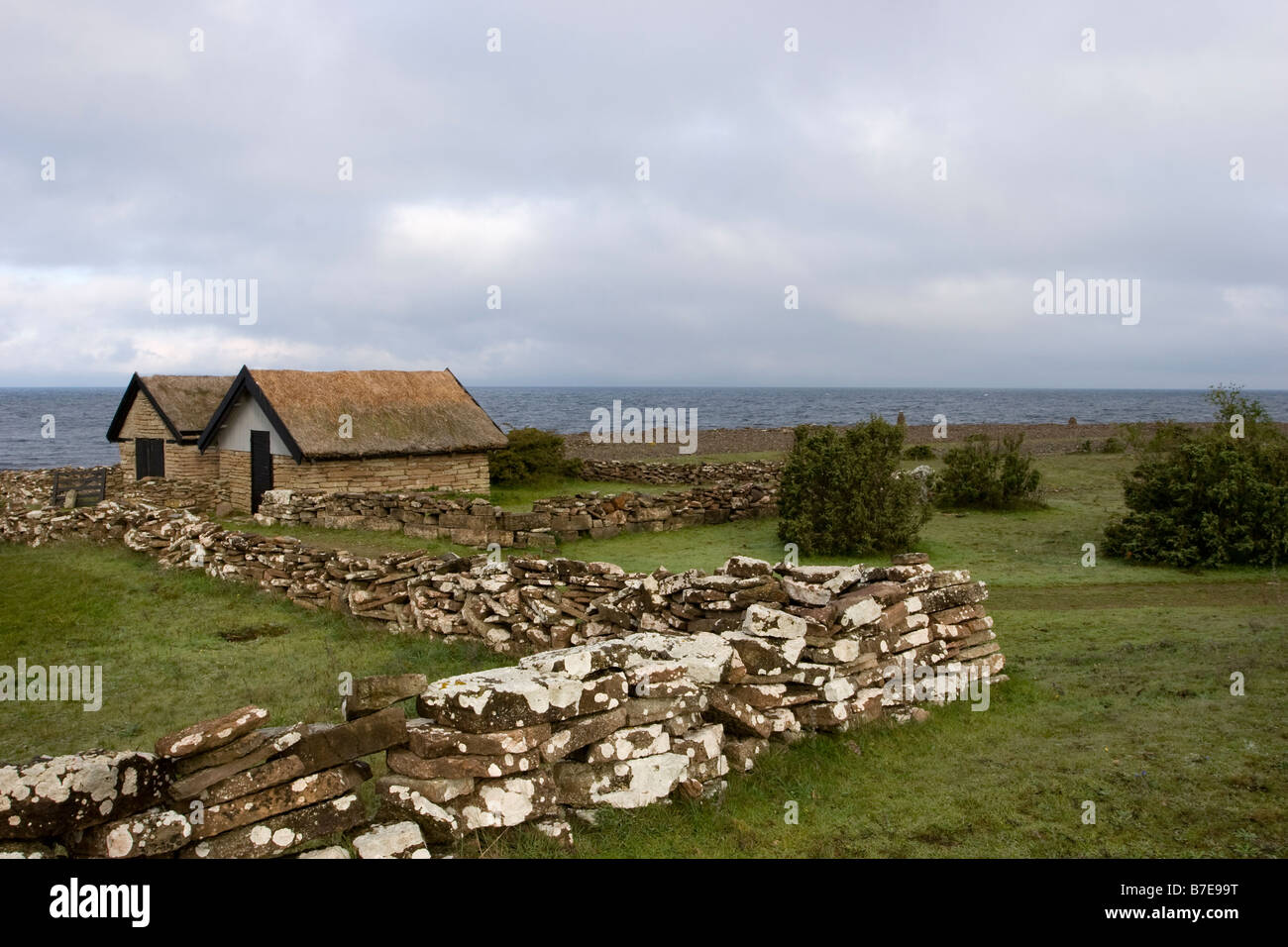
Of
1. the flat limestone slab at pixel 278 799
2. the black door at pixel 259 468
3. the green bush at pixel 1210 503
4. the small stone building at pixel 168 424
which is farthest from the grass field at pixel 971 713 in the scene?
the small stone building at pixel 168 424

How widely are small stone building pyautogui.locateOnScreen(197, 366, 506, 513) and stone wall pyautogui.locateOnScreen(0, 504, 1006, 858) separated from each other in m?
16.1

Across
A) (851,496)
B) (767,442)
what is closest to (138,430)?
(851,496)

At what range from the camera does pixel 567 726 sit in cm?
588

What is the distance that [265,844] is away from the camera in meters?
4.79

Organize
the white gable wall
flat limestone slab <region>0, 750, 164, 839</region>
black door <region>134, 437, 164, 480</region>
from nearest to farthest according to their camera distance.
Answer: flat limestone slab <region>0, 750, 164, 839</region> → the white gable wall → black door <region>134, 437, 164, 480</region>

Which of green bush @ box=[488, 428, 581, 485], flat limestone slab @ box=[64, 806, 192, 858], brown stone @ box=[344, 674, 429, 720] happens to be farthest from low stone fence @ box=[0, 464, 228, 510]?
flat limestone slab @ box=[64, 806, 192, 858]

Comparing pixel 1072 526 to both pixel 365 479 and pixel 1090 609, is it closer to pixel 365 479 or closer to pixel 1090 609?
pixel 1090 609

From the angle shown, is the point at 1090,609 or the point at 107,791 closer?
the point at 107,791

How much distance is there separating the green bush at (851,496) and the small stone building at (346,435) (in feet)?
39.6

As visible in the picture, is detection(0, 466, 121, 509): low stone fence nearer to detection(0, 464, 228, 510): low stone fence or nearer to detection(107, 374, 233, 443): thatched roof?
detection(0, 464, 228, 510): low stone fence

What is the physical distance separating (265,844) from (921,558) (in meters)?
7.71

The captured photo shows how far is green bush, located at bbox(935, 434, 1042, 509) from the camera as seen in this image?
24.6 meters

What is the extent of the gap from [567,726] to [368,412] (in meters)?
22.7
